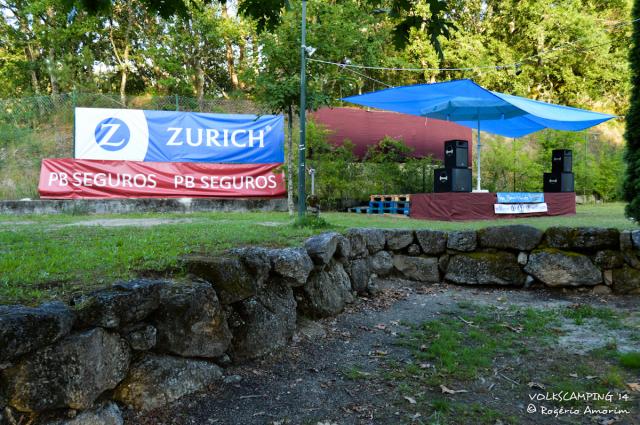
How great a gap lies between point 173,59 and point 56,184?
29.9ft

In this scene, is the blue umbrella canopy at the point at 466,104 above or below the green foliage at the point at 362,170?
above

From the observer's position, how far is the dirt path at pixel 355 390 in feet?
8.93

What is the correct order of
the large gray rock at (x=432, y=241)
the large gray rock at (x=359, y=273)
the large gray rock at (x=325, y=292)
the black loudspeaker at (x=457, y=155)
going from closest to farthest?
the large gray rock at (x=325, y=292)
the large gray rock at (x=359, y=273)
the large gray rock at (x=432, y=241)
the black loudspeaker at (x=457, y=155)

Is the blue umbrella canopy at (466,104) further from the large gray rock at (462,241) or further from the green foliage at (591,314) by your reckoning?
the green foliage at (591,314)

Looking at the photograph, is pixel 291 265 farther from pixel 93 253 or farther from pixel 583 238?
pixel 583 238

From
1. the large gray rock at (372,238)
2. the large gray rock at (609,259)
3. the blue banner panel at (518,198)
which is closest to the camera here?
the large gray rock at (609,259)

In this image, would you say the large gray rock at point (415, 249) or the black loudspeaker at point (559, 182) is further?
the black loudspeaker at point (559, 182)

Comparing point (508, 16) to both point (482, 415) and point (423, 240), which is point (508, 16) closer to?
point (423, 240)

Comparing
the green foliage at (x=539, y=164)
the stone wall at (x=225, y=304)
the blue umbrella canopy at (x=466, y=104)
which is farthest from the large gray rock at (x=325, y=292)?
the green foliage at (x=539, y=164)

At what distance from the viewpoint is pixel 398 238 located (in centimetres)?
607

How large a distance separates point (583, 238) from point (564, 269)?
Answer: 1.39 ft

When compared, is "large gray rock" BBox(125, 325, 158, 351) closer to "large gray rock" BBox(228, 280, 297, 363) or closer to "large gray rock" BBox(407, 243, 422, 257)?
"large gray rock" BBox(228, 280, 297, 363)

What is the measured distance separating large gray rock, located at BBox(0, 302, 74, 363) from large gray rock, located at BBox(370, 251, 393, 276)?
13.5ft

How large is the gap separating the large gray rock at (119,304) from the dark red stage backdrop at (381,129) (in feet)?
33.0
